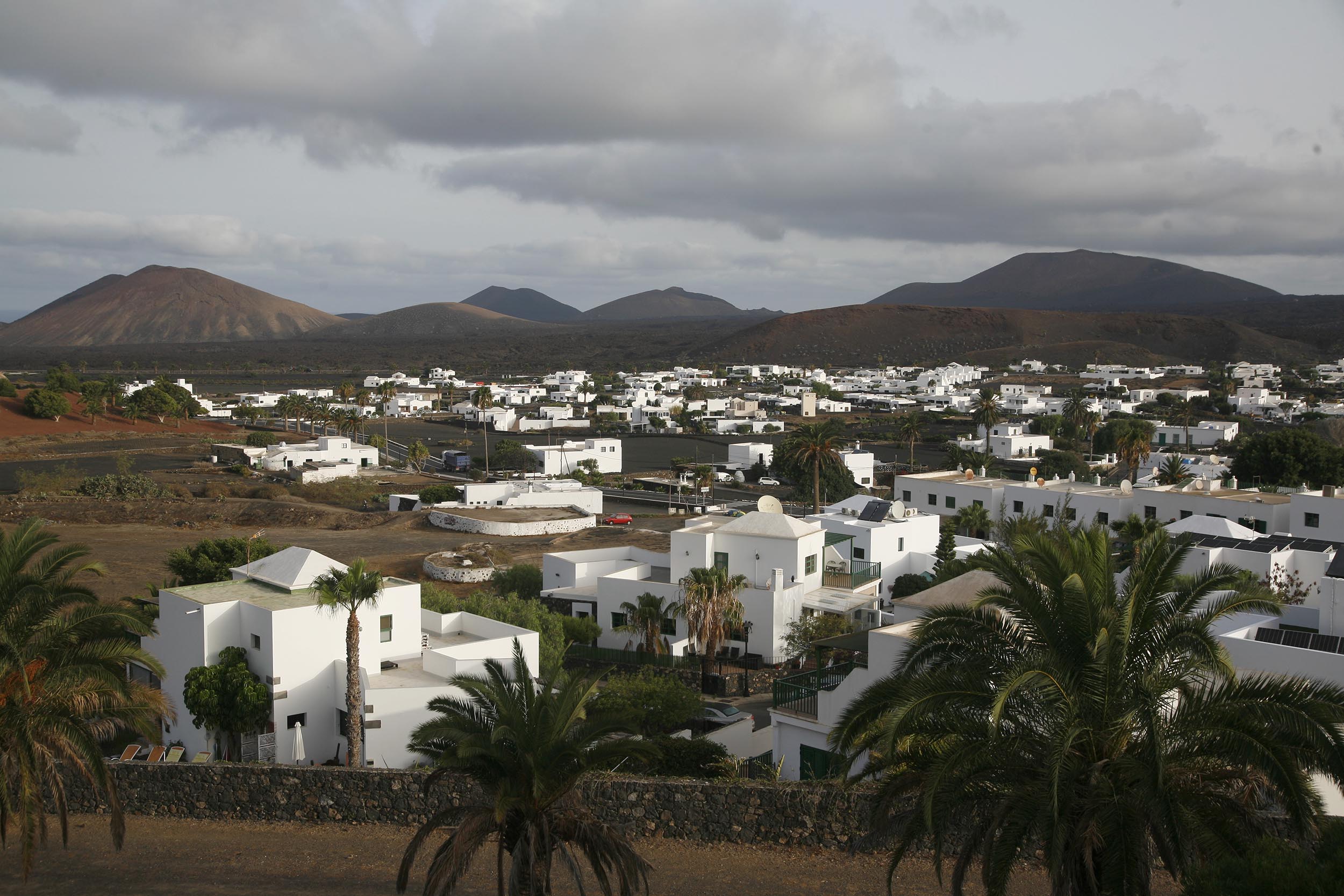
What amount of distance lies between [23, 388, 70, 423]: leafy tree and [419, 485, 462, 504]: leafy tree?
183ft

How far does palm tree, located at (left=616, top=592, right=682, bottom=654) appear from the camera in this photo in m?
26.3

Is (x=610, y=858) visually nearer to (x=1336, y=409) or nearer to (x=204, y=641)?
(x=204, y=641)

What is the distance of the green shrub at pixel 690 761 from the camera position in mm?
16188

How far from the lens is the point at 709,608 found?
24.9 m

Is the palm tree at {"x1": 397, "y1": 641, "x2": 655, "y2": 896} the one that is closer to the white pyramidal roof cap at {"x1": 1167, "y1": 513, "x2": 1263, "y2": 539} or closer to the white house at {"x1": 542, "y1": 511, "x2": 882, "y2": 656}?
the white house at {"x1": 542, "y1": 511, "x2": 882, "y2": 656}

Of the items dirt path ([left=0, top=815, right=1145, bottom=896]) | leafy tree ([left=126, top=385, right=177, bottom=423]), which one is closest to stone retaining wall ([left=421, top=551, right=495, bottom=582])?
dirt path ([left=0, top=815, right=1145, bottom=896])

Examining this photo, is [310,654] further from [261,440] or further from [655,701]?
[261,440]

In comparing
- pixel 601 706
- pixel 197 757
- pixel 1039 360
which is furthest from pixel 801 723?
pixel 1039 360

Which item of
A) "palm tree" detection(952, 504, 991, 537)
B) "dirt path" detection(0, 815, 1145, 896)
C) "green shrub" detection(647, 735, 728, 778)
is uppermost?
"palm tree" detection(952, 504, 991, 537)

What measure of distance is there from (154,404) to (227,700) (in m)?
93.8

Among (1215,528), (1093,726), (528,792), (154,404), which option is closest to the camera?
(1093,726)

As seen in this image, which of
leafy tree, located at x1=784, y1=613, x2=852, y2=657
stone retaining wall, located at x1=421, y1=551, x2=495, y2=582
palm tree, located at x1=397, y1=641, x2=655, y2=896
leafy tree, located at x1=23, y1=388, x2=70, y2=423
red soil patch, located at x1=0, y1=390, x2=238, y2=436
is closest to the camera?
palm tree, located at x1=397, y1=641, x2=655, y2=896

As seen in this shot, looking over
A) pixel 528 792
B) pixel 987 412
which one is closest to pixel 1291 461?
pixel 987 412

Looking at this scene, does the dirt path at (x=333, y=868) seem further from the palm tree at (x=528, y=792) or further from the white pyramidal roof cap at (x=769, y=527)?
the white pyramidal roof cap at (x=769, y=527)
